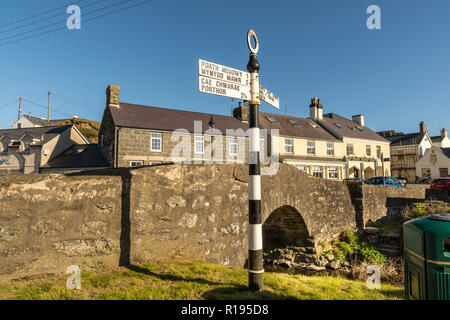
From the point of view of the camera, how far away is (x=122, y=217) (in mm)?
4738

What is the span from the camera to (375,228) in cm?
1559

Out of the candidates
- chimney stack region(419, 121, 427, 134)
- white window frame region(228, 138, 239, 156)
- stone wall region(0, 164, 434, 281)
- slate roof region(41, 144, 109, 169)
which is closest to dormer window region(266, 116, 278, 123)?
white window frame region(228, 138, 239, 156)

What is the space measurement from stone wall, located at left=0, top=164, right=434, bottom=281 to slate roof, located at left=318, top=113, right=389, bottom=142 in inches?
1198

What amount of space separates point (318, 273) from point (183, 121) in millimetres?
18944

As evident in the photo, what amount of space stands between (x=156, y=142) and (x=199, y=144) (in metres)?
3.78

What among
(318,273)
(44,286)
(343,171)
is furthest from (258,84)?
(343,171)

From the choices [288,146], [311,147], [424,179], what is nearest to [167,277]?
[288,146]

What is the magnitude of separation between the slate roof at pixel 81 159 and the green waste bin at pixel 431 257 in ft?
76.3

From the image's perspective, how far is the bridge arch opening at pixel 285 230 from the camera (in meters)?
11.6

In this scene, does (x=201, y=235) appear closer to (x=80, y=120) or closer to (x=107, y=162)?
(x=107, y=162)

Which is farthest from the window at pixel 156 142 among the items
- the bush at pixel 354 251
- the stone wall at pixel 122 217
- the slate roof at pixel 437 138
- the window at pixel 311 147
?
the slate roof at pixel 437 138

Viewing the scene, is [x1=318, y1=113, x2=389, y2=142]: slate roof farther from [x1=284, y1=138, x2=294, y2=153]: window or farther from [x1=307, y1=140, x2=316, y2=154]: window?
[x1=284, y1=138, x2=294, y2=153]: window

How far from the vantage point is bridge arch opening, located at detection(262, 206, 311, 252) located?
38.0ft
